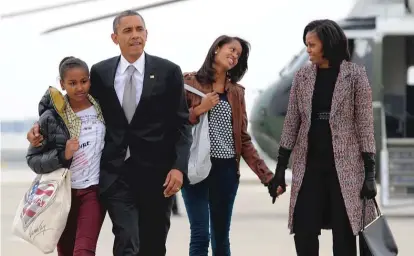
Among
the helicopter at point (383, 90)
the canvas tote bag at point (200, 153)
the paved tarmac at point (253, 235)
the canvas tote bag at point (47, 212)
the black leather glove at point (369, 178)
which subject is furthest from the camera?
the helicopter at point (383, 90)

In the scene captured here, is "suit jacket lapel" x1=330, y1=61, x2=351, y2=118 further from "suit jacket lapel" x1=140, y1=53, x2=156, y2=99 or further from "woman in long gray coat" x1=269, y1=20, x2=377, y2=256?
"suit jacket lapel" x1=140, y1=53, x2=156, y2=99

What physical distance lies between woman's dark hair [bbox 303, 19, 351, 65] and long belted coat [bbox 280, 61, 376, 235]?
5 centimetres

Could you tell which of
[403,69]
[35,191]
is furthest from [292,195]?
[403,69]

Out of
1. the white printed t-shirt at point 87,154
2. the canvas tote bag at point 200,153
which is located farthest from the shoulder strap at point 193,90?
the white printed t-shirt at point 87,154

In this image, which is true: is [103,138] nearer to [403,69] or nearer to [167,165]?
[167,165]

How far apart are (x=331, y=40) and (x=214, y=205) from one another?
108cm

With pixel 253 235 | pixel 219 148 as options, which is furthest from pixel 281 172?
pixel 253 235

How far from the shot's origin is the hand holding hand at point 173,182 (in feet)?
15.4

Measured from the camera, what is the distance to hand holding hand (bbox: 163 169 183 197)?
4.70 meters

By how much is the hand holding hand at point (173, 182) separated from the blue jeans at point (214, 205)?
681 millimetres

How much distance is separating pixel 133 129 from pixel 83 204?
0.40 m

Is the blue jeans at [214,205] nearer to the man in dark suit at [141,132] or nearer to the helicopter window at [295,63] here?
the man in dark suit at [141,132]

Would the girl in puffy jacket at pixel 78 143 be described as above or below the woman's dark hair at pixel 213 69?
below

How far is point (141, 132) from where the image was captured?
4.77m
